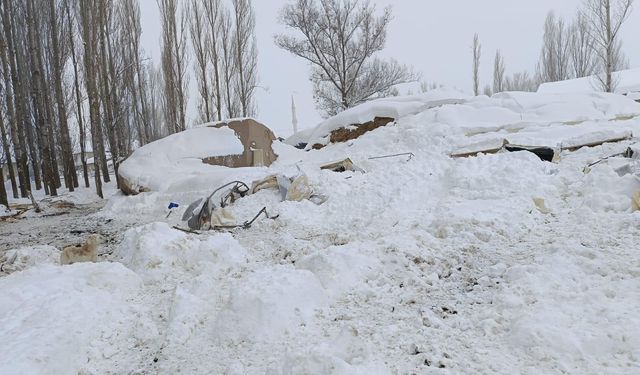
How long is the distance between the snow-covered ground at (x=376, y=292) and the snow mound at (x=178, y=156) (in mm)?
4021

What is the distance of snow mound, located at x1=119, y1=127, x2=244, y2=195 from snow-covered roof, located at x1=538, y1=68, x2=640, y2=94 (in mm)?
15265

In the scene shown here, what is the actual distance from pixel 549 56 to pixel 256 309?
2951 cm

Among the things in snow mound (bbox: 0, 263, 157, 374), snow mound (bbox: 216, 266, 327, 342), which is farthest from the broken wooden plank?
snow mound (bbox: 0, 263, 157, 374)

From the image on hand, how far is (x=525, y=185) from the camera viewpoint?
4492 mm

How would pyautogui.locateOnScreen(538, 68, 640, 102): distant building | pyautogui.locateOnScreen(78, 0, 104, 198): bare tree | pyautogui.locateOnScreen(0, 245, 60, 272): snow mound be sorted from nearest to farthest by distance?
pyautogui.locateOnScreen(0, 245, 60, 272): snow mound < pyautogui.locateOnScreen(78, 0, 104, 198): bare tree < pyautogui.locateOnScreen(538, 68, 640, 102): distant building

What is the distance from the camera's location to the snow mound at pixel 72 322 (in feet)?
6.75

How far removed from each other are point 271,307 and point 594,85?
21.2 metres

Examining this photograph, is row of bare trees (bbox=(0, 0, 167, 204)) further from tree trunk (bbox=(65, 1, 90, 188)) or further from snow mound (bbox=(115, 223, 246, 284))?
snow mound (bbox=(115, 223, 246, 284))

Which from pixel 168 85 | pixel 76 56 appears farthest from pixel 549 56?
pixel 76 56

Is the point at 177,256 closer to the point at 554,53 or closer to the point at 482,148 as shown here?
the point at 482,148

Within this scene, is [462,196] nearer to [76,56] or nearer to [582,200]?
[582,200]

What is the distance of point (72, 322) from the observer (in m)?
2.34

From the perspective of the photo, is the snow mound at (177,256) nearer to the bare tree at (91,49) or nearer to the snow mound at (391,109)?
the snow mound at (391,109)

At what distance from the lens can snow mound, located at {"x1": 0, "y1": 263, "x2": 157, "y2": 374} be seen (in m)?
2.06
